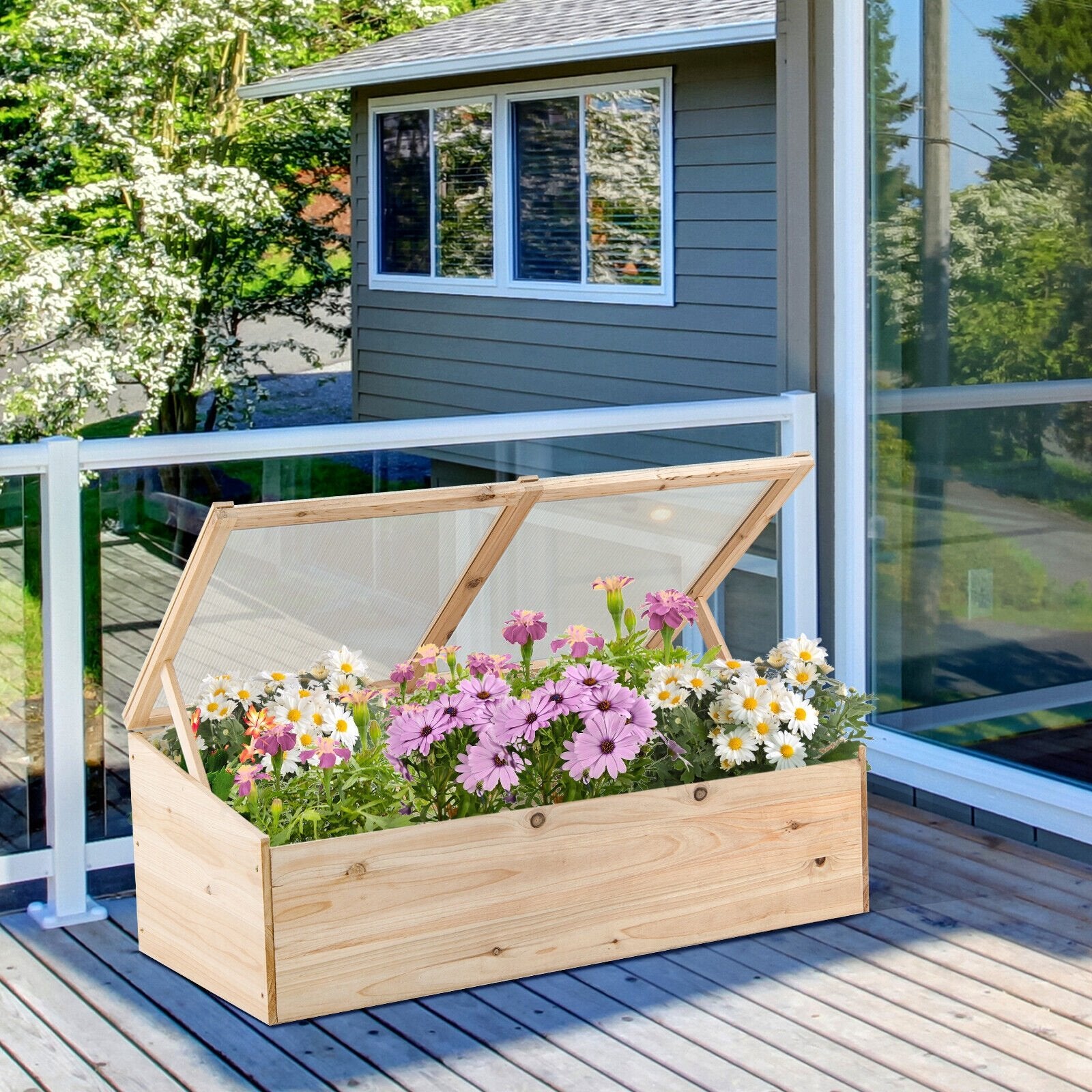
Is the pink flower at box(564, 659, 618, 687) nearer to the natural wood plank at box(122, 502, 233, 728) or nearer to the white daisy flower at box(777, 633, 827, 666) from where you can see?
the white daisy flower at box(777, 633, 827, 666)

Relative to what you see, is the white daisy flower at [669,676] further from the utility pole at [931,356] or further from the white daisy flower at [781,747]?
the utility pole at [931,356]

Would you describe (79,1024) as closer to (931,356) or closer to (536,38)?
(931,356)

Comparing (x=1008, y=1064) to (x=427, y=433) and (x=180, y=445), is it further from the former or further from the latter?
(x=180, y=445)

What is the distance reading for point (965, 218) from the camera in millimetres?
3770

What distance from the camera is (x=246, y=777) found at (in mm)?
2838

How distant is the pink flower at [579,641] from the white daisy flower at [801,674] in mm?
424

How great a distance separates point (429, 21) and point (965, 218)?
11768mm

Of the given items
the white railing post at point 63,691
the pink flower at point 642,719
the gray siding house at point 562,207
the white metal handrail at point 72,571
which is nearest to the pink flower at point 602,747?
the pink flower at point 642,719

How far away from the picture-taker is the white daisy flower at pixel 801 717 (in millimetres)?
3139

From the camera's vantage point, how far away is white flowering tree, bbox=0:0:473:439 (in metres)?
11.1

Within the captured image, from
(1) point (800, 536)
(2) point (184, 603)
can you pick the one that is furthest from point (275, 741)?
(1) point (800, 536)

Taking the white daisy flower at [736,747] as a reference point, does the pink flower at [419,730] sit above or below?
above

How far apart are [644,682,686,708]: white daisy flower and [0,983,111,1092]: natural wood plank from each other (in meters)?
1.30

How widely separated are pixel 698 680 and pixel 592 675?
10.9 inches
